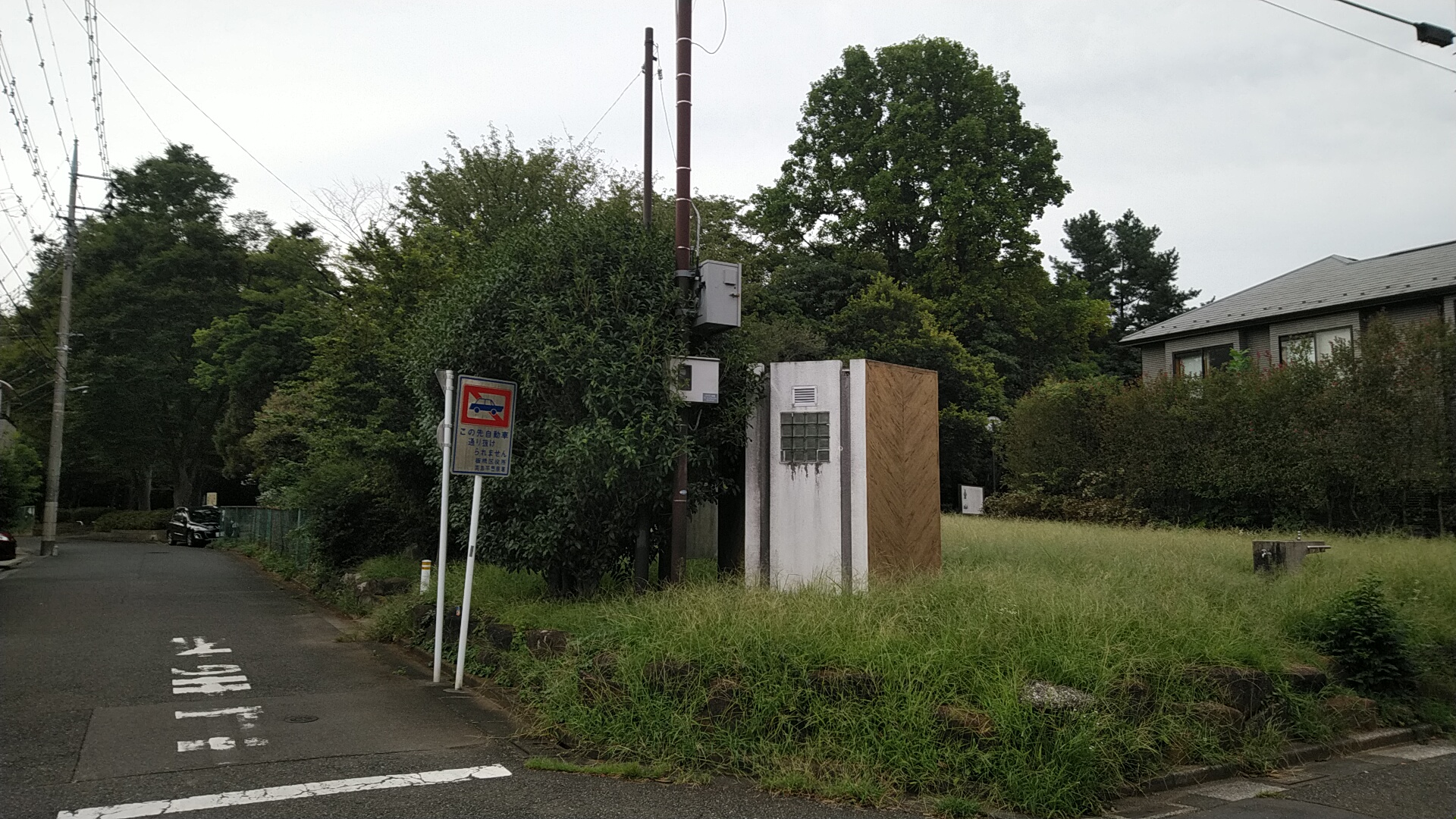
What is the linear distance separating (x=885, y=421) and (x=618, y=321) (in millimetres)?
2764

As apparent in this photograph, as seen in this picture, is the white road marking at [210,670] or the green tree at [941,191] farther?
the green tree at [941,191]

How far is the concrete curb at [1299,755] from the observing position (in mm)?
5691

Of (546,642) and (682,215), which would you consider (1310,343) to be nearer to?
(682,215)

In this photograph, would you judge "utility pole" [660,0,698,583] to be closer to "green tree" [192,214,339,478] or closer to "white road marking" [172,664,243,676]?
"white road marking" [172,664,243,676]

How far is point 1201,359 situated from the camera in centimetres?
2736

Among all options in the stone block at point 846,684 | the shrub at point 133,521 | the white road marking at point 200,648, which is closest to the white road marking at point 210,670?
the white road marking at point 200,648

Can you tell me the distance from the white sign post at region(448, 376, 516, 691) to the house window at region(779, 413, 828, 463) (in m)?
2.66

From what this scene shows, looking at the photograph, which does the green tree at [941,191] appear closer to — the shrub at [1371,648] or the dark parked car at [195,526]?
the dark parked car at [195,526]

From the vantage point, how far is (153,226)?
40.0 m

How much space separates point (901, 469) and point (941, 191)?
25645mm

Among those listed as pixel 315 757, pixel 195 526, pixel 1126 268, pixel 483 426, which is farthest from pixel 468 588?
pixel 1126 268

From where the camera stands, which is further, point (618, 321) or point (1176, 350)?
point (1176, 350)

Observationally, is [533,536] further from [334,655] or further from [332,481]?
[332,481]

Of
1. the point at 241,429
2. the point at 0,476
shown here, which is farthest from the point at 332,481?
the point at 241,429
